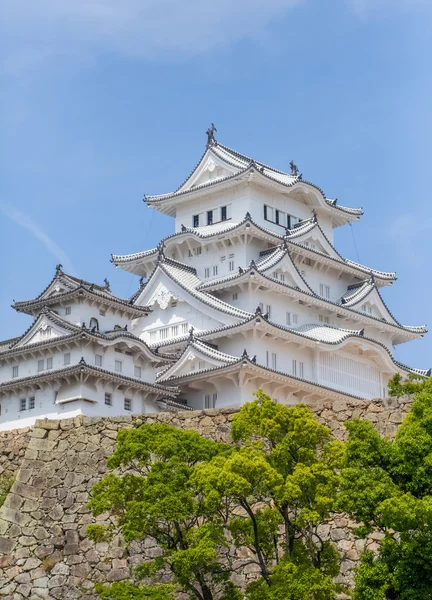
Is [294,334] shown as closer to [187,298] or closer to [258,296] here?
[258,296]

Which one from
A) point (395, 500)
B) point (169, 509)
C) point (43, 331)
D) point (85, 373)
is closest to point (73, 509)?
point (169, 509)

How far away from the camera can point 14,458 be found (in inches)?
1145

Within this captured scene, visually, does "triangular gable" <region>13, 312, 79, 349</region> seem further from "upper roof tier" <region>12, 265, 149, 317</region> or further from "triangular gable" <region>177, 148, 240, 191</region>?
"triangular gable" <region>177, 148, 240, 191</region>

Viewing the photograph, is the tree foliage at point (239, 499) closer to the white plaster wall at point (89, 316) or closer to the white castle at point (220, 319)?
the white castle at point (220, 319)

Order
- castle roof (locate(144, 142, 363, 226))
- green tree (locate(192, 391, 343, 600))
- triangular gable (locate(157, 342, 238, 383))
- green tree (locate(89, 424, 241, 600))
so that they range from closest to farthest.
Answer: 1. green tree (locate(192, 391, 343, 600))
2. green tree (locate(89, 424, 241, 600))
3. triangular gable (locate(157, 342, 238, 383))
4. castle roof (locate(144, 142, 363, 226))

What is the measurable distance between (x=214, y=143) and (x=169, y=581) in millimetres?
34363

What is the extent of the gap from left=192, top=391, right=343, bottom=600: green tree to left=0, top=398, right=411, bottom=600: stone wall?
243 centimetres

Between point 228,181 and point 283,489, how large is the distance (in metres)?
33.7

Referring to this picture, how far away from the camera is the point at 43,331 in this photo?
44688 mm

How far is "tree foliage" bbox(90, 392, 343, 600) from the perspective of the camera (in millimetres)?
21344

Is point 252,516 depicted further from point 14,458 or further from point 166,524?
point 14,458

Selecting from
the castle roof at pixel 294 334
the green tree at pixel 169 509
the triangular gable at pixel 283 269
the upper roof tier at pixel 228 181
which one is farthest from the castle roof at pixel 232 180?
the green tree at pixel 169 509

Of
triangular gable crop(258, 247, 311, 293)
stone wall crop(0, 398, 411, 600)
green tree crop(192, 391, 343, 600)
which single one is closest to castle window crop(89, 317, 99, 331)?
triangular gable crop(258, 247, 311, 293)

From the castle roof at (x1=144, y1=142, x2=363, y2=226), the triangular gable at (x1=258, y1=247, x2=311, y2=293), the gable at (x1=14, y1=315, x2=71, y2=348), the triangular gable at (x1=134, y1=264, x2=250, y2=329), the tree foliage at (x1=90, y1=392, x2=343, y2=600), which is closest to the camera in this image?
the tree foliage at (x1=90, y1=392, x2=343, y2=600)
